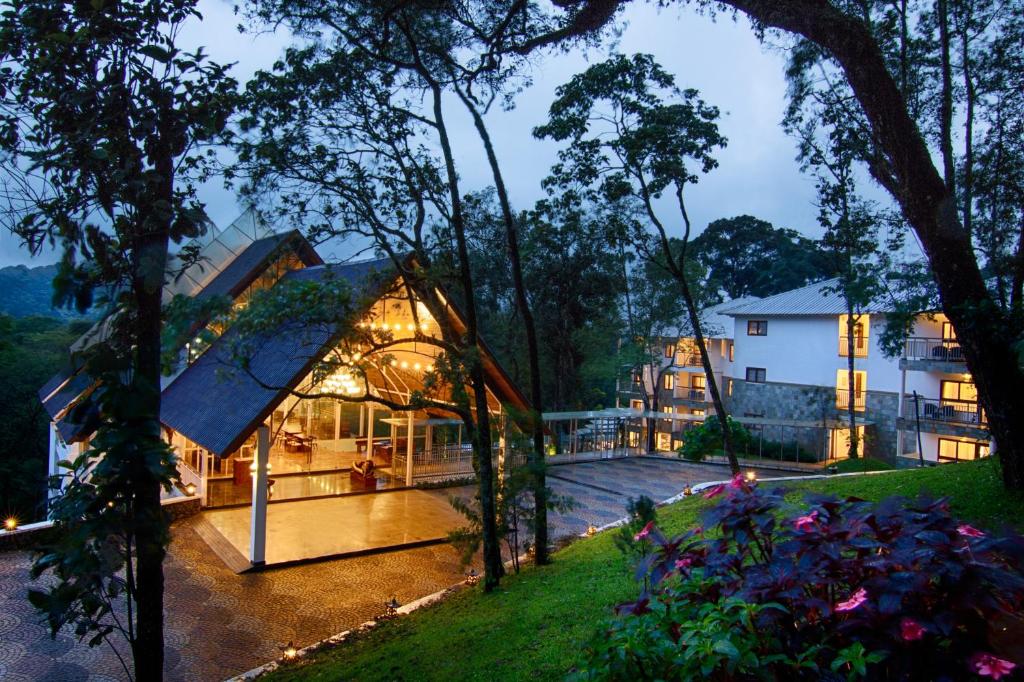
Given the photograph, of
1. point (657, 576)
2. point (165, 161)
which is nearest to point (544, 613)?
point (657, 576)

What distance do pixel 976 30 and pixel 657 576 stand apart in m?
10.4

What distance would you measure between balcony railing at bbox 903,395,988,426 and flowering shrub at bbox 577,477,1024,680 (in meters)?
21.9

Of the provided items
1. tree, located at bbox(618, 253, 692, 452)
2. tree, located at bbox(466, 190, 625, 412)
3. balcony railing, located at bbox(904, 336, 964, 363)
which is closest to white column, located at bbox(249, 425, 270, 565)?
tree, located at bbox(466, 190, 625, 412)

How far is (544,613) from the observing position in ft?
19.1

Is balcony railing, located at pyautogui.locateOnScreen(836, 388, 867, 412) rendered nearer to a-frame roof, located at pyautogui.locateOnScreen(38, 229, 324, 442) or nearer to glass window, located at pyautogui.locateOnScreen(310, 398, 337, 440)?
glass window, located at pyautogui.locateOnScreen(310, 398, 337, 440)

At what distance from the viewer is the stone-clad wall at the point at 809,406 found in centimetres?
2341

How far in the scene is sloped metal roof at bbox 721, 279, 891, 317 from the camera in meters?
25.1

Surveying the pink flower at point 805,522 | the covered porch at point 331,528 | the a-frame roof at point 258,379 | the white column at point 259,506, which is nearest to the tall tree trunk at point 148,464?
the pink flower at point 805,522

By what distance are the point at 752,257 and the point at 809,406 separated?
2280 cm

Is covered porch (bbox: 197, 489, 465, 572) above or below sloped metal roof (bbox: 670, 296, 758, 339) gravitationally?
below

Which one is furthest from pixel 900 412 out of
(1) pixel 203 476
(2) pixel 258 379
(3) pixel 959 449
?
(1) pixel 203 476

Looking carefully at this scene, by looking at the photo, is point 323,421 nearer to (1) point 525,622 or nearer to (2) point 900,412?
(1) point 525,622

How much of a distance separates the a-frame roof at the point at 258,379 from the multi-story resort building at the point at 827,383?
Result: 14068 mm

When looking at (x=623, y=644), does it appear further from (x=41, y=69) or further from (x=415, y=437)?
(x=415, y=437)
